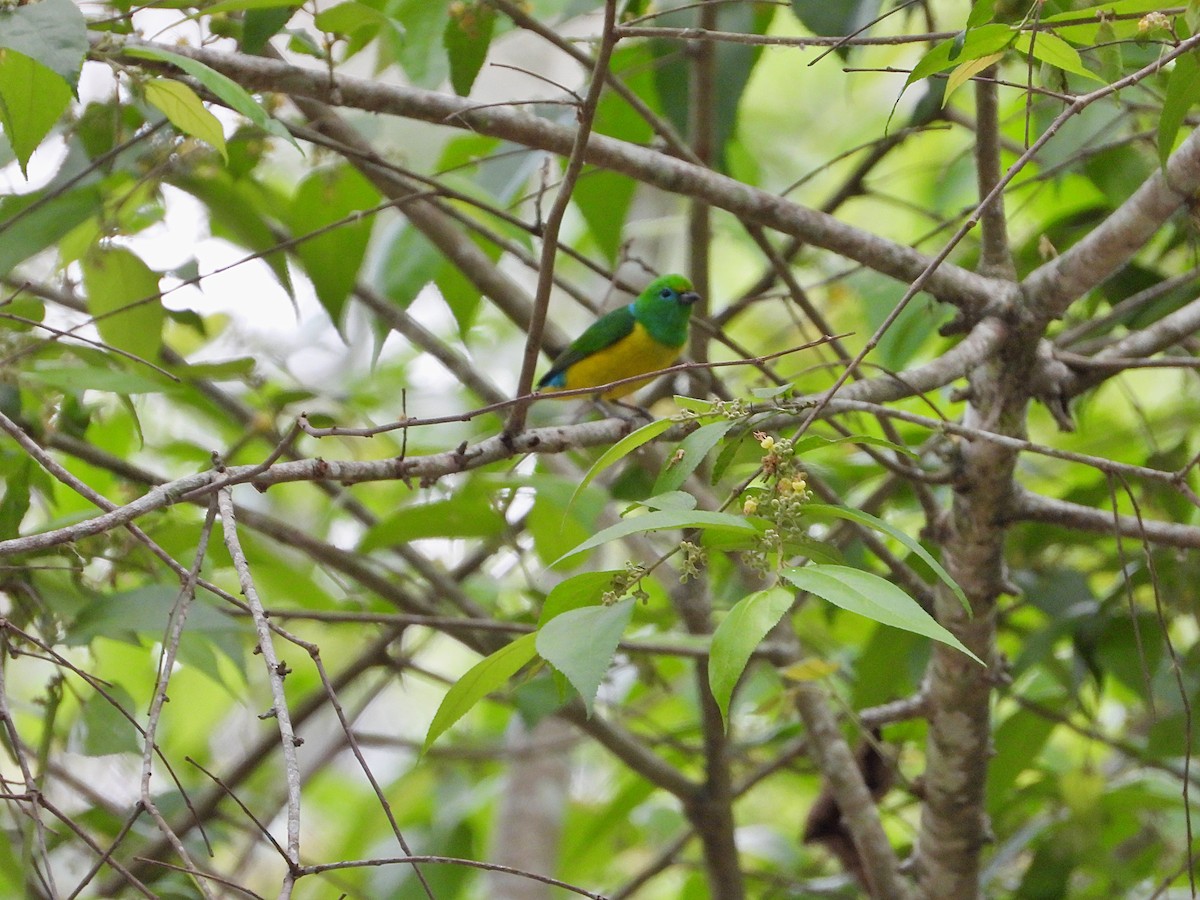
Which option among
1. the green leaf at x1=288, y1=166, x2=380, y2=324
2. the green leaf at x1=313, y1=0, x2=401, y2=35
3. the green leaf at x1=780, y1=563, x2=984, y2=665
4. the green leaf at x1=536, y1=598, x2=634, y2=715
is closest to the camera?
the green leaf at x1=780, y1=563, x2=984, y2=665

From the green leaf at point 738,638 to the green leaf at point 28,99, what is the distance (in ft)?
4.39

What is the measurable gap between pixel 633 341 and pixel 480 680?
3134mm

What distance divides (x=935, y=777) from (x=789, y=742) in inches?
44.1

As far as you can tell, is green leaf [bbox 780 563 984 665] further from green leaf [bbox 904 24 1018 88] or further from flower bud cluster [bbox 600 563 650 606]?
green leaf [bbox 904 24 1018 88]

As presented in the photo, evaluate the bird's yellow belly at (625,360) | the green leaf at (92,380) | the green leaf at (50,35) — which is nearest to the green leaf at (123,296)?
the green leaf at (92,380)

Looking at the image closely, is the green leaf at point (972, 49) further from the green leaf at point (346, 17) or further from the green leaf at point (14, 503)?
the green leaf at point (14, 503)

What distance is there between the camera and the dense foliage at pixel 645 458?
1.71 metres

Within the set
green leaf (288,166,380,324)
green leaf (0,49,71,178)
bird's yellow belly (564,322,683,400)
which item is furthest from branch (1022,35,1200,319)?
bird's yellow belly (564,322,683,400)

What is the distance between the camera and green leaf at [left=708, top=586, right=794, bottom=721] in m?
1.31

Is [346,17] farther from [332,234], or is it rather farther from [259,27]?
[332,234]

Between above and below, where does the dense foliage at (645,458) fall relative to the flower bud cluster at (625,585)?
above

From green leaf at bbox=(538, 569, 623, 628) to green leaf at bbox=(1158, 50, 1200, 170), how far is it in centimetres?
116

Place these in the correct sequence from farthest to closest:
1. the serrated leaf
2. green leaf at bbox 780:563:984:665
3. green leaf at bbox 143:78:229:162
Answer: green leaf at bbox 143:78:229:162 → the serrated leaf → green leaf at bbox 780:563:984:665

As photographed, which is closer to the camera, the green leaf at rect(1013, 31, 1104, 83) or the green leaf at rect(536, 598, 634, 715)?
the green leaf at rect(536, 598, 634, 715)
